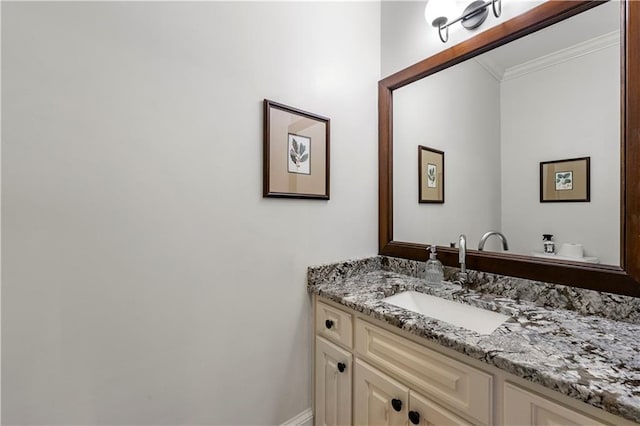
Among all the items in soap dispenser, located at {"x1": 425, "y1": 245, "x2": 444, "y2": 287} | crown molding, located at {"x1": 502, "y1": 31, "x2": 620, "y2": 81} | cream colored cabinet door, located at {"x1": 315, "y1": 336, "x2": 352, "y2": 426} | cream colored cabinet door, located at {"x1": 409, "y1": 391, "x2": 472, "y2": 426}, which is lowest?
cream colored cabinet door, located at {"x1": 315, "y1": 336, "x2": 352, "y2": 426}

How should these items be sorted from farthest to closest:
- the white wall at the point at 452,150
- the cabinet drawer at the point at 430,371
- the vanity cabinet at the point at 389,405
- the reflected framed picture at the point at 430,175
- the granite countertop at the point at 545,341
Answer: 1. the reflected framed picture at the point at 430,175
2. the white wall at the point at 452,150
3. the vanity cabinet at the point at 389,405
4. the cabinet drawer at the point at 430,371
5. the granite countertop at the point at 545,341

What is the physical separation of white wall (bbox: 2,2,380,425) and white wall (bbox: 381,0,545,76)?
42 centimetres

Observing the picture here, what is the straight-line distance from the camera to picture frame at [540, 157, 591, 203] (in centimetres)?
106

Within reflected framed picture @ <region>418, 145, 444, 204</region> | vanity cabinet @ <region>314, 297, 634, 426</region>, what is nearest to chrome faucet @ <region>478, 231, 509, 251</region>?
reflected framed picture @ <region>418, 145, 444, 204</region>

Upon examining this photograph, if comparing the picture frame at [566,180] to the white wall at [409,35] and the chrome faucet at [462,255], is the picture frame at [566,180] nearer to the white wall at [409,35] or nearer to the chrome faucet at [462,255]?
the chrome faucet at [462,255]

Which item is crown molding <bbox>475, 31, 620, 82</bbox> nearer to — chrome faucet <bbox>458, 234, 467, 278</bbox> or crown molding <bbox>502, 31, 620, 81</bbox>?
crown molding <bbox>502, 31, 620, 81</bbox>

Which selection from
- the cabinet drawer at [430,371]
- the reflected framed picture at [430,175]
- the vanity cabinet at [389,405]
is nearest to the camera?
the cabinet drawer at [430,371]

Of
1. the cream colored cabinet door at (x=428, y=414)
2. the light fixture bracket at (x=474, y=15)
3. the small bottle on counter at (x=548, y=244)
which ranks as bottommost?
the cream colored cabinet door at (x=428, y=414)

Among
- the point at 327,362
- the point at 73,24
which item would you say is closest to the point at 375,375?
the point at 327,362

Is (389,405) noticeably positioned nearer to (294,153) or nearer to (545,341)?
(545,341)

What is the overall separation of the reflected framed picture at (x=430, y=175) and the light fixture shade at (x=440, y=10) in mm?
623

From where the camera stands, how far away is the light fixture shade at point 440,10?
136 cm

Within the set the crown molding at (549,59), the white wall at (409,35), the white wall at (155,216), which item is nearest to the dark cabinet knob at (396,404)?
the white wall at (155,216)

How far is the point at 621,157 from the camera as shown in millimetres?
953
